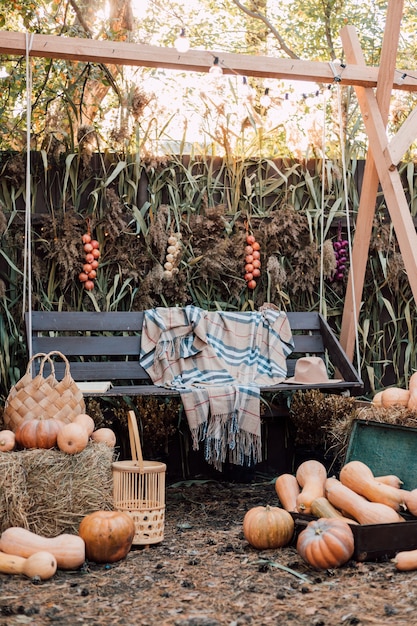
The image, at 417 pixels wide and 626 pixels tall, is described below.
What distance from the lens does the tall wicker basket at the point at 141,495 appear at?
310 cm

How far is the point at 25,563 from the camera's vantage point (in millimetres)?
2643

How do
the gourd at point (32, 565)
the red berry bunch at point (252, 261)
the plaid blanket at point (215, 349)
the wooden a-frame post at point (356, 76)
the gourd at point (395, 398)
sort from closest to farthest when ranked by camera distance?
the gourd at point (32, 565)
the gourd at point (395, 398)
the wooden a-frame post at point (356, 76)
the plaid blanket at point (215, 349)
the red berry bunch at point (252, 261)

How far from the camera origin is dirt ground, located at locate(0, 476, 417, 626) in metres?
2.23

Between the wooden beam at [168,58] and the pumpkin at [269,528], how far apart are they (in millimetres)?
2389

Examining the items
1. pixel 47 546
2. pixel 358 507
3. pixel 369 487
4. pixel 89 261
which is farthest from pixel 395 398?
pixel 89 261

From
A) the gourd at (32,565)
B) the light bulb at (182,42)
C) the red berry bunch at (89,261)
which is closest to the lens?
the gourd at (32,565)

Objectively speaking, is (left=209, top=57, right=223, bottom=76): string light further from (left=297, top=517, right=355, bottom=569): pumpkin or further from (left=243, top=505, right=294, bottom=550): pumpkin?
(left=297, top=517, right=355, bottom=569): pumpkin

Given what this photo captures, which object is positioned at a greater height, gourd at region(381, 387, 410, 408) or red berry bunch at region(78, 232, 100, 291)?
red berry bunch at region(78, 232, 100, 291)

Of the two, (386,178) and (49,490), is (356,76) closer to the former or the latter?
(386,178)

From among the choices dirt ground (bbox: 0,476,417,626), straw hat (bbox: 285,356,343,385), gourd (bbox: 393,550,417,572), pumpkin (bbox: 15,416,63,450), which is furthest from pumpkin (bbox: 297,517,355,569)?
straw hat (bbox: 285,356,343,385)

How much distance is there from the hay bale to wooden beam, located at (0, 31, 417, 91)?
2.13 meters

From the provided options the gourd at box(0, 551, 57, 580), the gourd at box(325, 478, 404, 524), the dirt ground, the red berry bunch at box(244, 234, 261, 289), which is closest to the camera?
the dirt ground

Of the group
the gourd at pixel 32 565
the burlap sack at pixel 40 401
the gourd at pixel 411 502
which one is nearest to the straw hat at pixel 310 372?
the gourd at pixel 411 502

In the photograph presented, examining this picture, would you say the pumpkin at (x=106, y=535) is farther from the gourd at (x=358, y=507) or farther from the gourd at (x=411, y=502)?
the gourd at (x=411, y=502)
